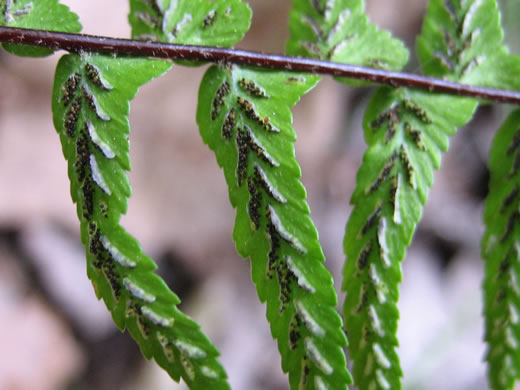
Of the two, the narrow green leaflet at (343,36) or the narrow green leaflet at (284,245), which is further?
the narrow green leaflet at (343,36)

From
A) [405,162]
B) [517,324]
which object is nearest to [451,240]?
[517,324]

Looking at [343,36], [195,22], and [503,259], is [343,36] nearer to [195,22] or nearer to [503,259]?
[195,22]

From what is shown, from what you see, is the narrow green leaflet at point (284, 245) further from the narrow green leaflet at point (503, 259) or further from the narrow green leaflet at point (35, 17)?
the narrow green leaflet at point (503, 259)

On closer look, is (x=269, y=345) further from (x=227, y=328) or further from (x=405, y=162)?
(x=405, y=162)

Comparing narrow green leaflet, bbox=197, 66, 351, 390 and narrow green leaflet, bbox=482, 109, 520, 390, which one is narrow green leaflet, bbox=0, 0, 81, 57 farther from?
narrow green leaflet, bbox=482, 109, 520, 390

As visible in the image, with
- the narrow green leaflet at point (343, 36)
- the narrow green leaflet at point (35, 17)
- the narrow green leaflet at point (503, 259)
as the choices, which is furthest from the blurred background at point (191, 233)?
the narrow green leaflet at point (343, 36)

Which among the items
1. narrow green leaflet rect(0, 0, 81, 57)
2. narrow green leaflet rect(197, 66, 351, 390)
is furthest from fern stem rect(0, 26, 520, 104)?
narrow green leaflet rect(197, 66, 351, 390)

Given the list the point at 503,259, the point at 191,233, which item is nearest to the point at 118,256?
the point at 503,259
